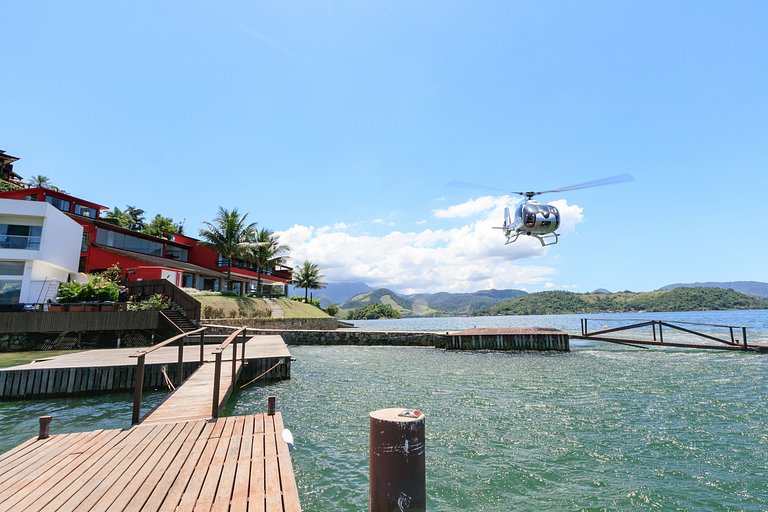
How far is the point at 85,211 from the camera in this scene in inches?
1613

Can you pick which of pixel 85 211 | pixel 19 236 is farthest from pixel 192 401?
pixel 85 211

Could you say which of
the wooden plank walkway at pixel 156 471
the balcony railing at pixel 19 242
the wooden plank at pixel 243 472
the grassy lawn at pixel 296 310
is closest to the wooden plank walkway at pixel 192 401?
the wooden plank walkway at pixel 156 471

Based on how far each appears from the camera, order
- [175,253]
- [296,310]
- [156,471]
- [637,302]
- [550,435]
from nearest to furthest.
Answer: [156,471]
[550,435]
[175,253]
[296,310]
[637,302]

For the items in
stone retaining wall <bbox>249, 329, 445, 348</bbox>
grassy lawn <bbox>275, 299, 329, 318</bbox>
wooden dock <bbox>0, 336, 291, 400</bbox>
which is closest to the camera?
wooden dock <bbox>0, 336, 291, 400</bbox>

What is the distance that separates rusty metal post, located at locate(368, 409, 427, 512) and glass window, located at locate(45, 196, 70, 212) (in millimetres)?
47588

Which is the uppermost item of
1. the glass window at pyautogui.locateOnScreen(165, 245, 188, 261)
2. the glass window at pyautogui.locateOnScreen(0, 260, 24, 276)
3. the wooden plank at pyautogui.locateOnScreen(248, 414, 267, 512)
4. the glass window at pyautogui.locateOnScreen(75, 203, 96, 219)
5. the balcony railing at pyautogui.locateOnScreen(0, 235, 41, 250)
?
the glass window at pyautogui.locateOnScreen(75, 203, 96, 219)

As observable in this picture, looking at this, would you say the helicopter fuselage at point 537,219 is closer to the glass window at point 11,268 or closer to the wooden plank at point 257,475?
the wooden plank at point 257,475

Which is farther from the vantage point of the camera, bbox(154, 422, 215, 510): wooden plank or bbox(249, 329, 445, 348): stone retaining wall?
bbox(249, 329, 445, 348): stone retaining wall

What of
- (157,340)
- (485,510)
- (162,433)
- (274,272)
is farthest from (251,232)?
(485,510)

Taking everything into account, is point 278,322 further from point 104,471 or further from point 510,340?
point 104,471

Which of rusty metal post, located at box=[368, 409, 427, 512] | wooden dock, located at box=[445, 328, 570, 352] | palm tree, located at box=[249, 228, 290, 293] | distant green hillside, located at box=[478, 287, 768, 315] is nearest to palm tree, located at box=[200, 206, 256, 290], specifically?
palm tree, located at box=[249, 228, 290, 293]

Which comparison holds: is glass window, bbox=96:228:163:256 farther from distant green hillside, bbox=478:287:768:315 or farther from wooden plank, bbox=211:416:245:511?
distant green hillside, bbox=478:287:768:315

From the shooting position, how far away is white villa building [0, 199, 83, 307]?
24.3 meters

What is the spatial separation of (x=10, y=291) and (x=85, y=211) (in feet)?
65.8
